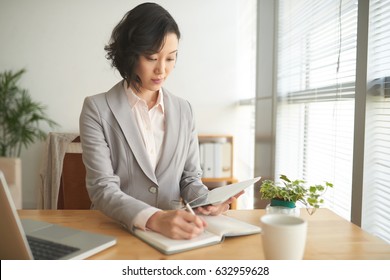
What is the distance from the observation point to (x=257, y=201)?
320 centimetres

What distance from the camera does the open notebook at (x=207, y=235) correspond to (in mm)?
929

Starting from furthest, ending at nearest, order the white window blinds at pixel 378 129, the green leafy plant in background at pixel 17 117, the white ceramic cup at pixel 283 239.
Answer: the green leafy plant in background at pixel 17 117, the white window blinds at pixel 378 129, the white ceramic cup at pixel 283 239

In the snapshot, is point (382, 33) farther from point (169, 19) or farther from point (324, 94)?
point (169, 19)

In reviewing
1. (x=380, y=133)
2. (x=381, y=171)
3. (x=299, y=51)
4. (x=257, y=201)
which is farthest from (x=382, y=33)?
(x=257, y=201)

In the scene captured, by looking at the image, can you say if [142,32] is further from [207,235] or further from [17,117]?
[17,117]

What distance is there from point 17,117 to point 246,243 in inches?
154

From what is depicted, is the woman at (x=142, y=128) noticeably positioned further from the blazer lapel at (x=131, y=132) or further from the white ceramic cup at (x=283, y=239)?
the white ceramic cup at (x=283, y=239)

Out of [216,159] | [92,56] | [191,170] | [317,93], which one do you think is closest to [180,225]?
[191,170]

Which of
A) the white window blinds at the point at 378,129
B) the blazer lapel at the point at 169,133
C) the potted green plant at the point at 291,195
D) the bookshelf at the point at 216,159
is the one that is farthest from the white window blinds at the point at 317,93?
the bookshelf at the point at 216,159

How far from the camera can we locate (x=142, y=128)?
1.49m

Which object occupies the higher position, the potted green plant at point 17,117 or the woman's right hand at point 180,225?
the potted green plant at point 17,117

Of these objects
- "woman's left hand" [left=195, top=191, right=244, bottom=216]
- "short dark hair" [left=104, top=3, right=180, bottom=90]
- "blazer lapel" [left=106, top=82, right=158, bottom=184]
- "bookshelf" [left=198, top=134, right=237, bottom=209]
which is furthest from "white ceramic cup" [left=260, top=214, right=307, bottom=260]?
"bookshelf" [left=198, top=134, right=237, bottom=209]

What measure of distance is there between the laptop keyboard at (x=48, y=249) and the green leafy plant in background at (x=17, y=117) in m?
3.64

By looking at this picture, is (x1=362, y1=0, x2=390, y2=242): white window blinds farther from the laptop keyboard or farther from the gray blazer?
the laptop keyboard
